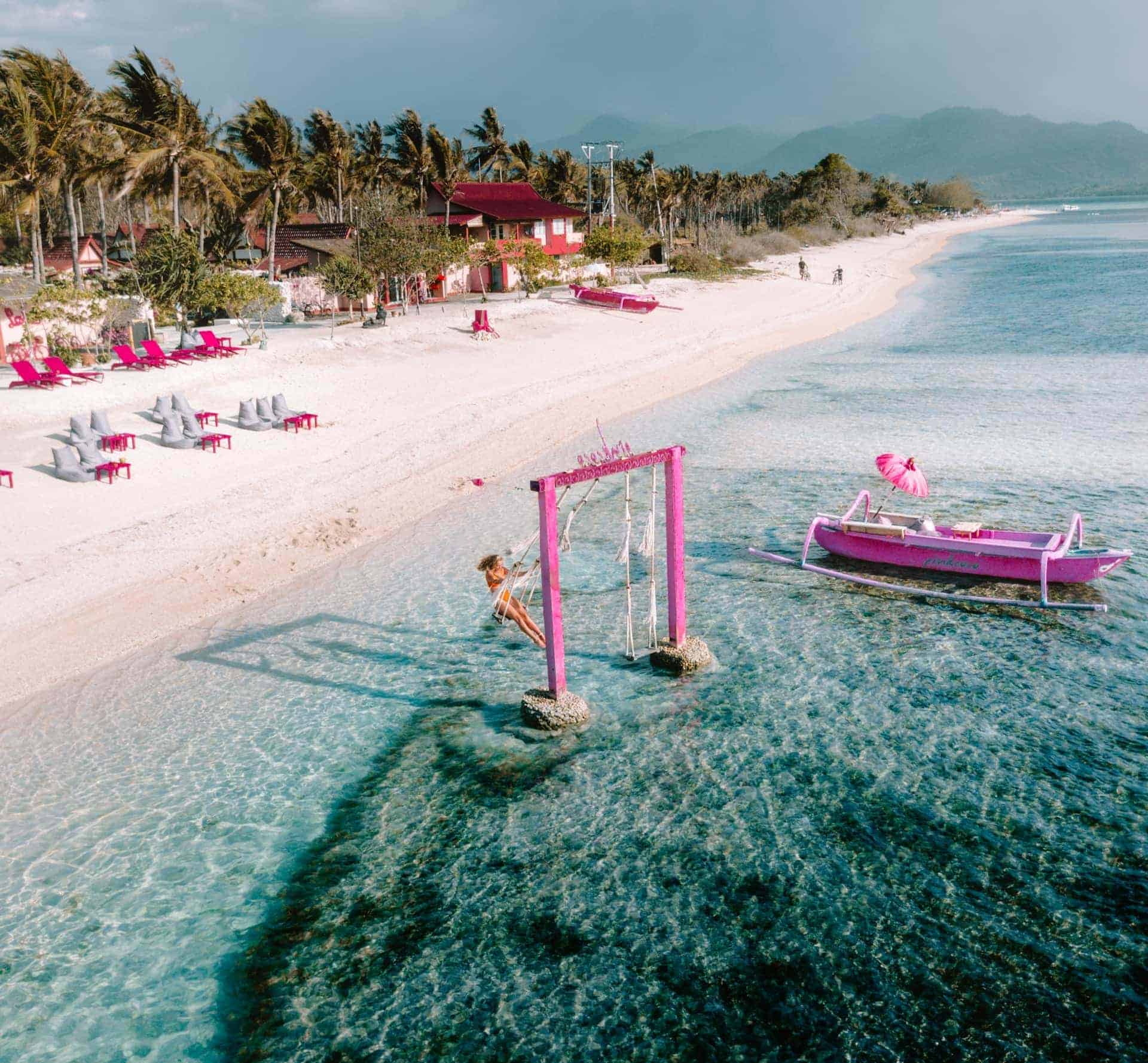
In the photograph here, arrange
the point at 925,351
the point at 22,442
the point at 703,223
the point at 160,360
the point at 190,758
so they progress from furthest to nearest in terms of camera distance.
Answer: the point at 703,223, the point at 925,351, the point at 160,360, the point at 22,442, the point at 190,758

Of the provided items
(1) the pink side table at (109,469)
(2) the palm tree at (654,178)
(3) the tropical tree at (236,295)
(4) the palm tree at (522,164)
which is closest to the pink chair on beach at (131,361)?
(3) the tropical tree at (236,295)

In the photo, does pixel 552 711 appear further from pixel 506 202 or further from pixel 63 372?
pixel 506 202

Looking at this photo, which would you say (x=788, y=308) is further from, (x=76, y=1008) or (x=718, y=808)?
(x=76, y=1008)

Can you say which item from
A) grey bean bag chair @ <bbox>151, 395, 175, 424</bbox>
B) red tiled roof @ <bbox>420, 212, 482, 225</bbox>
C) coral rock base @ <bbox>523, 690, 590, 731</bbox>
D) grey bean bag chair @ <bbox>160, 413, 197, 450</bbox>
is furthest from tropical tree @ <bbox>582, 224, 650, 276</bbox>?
coral rock base @ <bbox>523, 690, 590, 731</bbox>

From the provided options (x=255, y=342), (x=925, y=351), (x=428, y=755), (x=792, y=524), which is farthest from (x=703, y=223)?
(x=428, y=755)

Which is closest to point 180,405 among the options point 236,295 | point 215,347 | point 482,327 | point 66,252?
point 215,347
